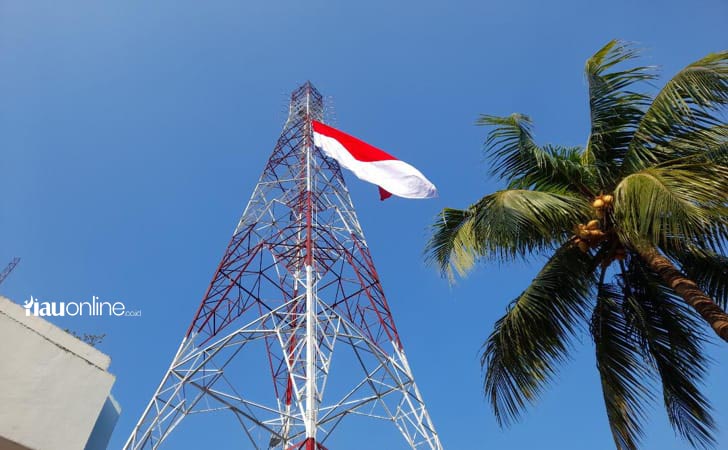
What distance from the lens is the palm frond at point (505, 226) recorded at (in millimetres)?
6418

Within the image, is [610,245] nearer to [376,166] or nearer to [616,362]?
[616,362]

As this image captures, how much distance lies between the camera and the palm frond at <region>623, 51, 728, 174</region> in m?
6.11

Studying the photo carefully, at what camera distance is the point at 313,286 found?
14328 millimetres

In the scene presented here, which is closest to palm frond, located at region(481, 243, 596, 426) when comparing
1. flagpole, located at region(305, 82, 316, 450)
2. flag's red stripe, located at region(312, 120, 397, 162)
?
flagpole, located at region(305, 82, 316, 450)

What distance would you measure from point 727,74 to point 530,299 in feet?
11.4

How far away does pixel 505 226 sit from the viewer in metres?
6.25

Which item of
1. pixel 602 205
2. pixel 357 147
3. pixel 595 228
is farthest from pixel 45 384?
pixel 602 205

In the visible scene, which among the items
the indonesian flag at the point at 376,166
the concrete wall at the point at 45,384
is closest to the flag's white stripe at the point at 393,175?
the indonesian flag at the point at 376,166

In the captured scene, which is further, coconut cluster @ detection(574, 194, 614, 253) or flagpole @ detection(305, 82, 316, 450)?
flagpole @ detection(305, 82, 316, 450)

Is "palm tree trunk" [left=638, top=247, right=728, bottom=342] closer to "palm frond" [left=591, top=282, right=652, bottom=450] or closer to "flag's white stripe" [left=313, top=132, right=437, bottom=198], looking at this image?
"palm frond" [left=591, top=282, right=652, bottom=450]

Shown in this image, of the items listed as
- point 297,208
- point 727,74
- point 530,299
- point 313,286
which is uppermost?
point 297,208

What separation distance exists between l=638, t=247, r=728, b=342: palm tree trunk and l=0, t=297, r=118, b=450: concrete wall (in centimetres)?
1113

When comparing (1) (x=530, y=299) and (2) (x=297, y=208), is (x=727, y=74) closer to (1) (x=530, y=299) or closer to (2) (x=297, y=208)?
(1) (x=530, y=299)

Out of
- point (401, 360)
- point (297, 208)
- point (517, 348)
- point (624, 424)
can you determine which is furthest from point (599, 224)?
point (297, 208)
